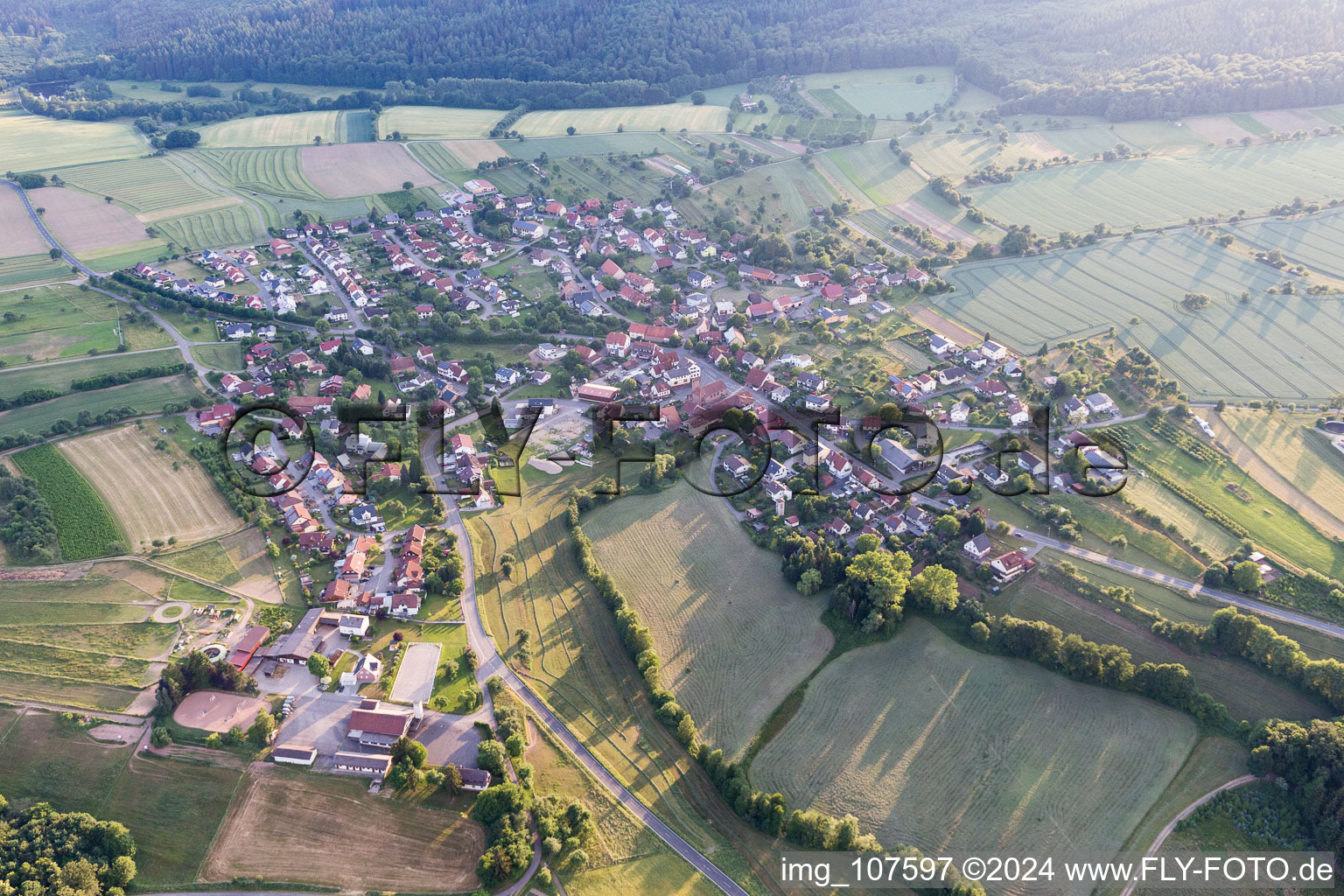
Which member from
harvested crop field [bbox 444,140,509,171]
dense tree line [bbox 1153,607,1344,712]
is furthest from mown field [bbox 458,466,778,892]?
harvested crop field [bbox 444,140,509,171]

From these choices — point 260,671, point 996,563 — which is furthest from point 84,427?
point 996,563

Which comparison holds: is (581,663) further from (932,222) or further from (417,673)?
(932,222)

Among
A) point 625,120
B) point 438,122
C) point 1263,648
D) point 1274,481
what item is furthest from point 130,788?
point 625,120

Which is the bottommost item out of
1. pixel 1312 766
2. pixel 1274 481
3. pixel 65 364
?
pixel 65 364

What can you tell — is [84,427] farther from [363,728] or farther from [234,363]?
[363,728]

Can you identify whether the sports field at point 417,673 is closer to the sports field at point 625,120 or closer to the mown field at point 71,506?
the mown field at point 71,506
